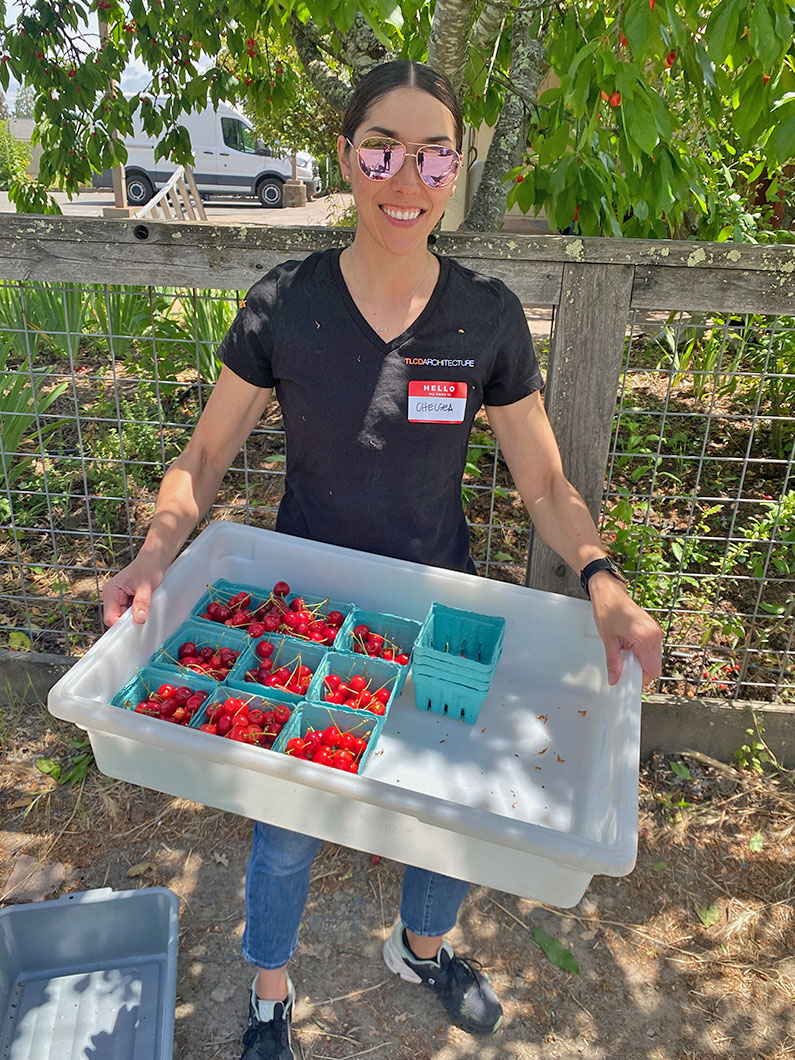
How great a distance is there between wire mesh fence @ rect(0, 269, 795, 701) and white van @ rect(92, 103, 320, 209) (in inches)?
605

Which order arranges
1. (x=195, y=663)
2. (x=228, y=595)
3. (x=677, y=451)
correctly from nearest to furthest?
(x=195, y=663), (x=228, y=595), (x=677, y=451)

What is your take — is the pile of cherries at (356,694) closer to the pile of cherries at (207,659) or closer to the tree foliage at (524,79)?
the pile of cherries at (207,659)

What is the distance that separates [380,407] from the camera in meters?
1.70

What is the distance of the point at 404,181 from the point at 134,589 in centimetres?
94

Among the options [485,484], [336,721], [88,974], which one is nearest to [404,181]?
[336,721]

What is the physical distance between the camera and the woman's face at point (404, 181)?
1.53 meters

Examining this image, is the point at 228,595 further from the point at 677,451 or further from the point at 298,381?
the point at 677,451

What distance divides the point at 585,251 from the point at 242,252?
2.91 ft

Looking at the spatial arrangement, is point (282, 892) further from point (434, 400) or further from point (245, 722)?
point (434, 400)

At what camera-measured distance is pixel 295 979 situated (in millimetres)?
2023

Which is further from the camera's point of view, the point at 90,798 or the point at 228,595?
the point at 90,798

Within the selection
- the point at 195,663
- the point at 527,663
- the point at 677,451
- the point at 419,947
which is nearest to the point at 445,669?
the point at 527,663

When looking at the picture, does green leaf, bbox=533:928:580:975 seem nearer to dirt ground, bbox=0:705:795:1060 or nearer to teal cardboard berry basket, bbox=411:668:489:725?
dirt ground, bbox=0:705:795:1060

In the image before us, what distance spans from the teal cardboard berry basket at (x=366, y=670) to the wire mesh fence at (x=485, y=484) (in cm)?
83
